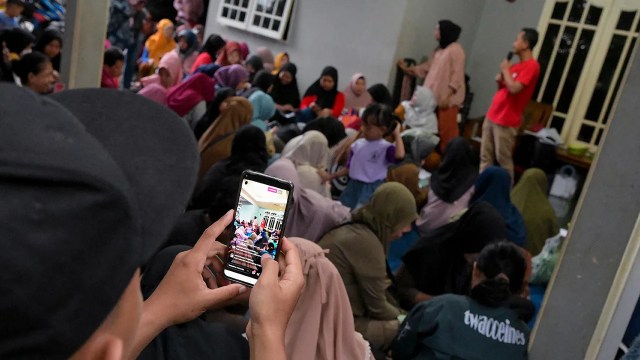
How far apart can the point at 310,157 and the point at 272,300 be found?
2471 millimetres

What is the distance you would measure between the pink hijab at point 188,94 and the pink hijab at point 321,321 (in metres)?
2.74

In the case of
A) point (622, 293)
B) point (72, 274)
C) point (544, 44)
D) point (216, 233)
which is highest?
point (544, 44)

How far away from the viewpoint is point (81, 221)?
0.47 meters

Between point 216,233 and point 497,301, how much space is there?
117 centimetres

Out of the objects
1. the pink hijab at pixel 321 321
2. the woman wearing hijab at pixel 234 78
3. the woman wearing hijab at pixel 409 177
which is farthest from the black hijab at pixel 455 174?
the woman wearing hijab at pixel 234 78

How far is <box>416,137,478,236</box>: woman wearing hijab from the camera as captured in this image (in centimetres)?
353

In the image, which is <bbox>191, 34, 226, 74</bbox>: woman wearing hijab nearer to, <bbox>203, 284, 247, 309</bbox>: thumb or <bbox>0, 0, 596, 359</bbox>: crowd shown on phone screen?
<bbox>0, 0, 596, 359</bbox>: crowd shown on phone screen

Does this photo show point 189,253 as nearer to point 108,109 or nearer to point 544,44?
point 108,109

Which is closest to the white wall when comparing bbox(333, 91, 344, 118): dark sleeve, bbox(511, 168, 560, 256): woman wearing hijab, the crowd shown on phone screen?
the crowd shown on phone screen

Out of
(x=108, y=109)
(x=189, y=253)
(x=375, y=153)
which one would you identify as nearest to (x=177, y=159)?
(x=108, y=109)

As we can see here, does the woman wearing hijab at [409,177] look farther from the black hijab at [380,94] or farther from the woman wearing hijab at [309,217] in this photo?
the black hijab at [380,94]

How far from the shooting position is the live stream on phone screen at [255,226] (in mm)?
1239

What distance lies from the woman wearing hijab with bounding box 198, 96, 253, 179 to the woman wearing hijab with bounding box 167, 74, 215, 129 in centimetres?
55

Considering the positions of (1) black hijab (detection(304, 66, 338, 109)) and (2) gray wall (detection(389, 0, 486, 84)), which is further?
(2) gray wall (detection(389, 0, 486, 84))
